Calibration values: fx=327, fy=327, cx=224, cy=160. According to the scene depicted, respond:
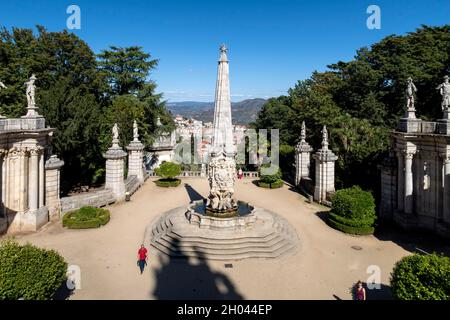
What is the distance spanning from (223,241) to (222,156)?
222 inches

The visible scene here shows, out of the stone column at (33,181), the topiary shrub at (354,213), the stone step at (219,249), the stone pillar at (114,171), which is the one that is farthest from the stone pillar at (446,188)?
the stone column at (33,181)

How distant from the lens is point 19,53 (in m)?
35.3

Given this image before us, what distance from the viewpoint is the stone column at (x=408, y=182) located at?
20344 mm

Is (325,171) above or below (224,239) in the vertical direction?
above

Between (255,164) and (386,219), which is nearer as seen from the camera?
(386,219)

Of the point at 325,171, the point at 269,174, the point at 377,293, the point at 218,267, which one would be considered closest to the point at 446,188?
the point at 377,293

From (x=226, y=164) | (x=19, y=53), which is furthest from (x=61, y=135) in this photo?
(x=226, y=164)

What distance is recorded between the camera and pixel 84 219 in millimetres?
21281

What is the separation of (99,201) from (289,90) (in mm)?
38446

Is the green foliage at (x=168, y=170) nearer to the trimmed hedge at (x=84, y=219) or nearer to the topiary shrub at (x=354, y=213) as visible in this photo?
the trimmed hedge at (x=84, y=219)

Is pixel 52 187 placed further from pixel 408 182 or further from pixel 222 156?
pixel 408 182

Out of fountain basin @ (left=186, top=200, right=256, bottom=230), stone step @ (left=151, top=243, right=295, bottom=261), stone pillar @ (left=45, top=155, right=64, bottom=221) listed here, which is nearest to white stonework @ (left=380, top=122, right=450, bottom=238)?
stone step @ (left=151, top=243, right=295, bottom=261)

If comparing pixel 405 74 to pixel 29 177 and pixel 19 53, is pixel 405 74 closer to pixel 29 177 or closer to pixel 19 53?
pixel 29 177
